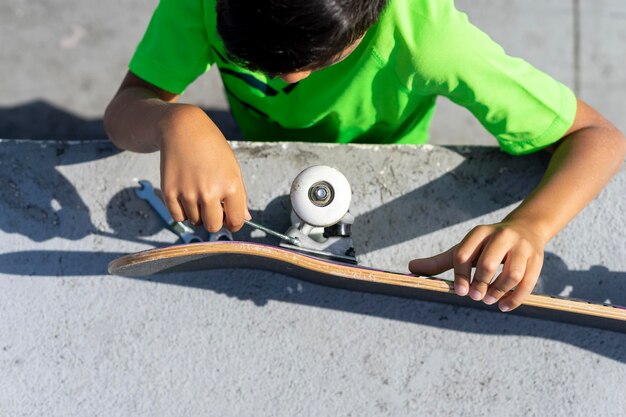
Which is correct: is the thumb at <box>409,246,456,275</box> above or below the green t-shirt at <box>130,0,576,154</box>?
below

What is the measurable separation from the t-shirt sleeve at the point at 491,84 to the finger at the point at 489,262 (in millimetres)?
190

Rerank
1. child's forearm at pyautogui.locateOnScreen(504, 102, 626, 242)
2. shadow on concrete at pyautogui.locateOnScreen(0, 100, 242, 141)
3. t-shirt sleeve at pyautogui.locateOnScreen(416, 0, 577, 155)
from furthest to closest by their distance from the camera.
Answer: shadow on concrete at pyautogui.locateOnScreen(0, 100, 242, 141)
child's forearm at pyautogui.locateOnScreen(504, 102, 626, 242)
t-shirt sleeve at pyautogui.locateOnScreen(416, 0, 577, 155)

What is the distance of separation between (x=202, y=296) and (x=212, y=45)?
0.40 metres

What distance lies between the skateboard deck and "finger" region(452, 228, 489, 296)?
2 centimetres

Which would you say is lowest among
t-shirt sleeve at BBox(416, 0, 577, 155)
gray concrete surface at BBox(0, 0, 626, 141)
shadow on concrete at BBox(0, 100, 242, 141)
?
shadow on concrete at BBox(0, 100, 242, 141)

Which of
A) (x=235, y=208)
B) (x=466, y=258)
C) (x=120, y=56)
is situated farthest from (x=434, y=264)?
(x=120, y=56)

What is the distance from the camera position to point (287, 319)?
1.04m

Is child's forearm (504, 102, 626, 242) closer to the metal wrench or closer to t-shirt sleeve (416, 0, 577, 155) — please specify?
t-shirt sleeve (416, 0, 577, 155)

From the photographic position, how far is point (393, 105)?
→ 1011 mm

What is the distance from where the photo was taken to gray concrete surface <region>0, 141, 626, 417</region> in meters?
1.01

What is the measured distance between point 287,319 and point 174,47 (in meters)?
0.46

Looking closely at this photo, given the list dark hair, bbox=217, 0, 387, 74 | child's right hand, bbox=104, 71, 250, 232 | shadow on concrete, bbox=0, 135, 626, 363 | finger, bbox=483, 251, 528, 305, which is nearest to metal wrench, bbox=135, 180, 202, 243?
shadow on concrete, bbox=0, 135, 626, 363

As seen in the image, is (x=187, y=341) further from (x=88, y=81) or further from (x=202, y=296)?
(x=88, y=81)

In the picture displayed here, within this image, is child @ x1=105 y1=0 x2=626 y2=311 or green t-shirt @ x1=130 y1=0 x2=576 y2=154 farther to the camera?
green t-shirt @ x1=130 y1=0 x2=576 y2=154
